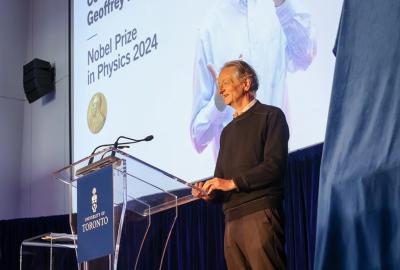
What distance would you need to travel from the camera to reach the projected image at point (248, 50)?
3.62 m

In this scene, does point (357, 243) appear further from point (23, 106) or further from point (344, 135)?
point (23, 106)

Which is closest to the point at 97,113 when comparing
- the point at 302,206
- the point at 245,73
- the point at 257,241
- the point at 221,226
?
the point at 221,226

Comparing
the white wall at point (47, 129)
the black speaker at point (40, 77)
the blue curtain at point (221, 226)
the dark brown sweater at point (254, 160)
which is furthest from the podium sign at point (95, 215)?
the black speaker at point (40, 77)

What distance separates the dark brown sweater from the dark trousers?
35 mm

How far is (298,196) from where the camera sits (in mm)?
4035

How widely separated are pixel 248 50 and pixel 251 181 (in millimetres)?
1741

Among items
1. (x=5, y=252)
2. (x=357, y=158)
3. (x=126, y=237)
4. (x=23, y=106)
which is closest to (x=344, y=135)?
(x=357, y=158)

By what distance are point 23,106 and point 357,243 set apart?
6335 millimetres

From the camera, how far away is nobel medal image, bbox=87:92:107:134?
17.1 feet

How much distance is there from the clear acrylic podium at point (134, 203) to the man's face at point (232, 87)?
41cm

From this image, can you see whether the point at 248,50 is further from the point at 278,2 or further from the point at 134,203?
the point at 134,203

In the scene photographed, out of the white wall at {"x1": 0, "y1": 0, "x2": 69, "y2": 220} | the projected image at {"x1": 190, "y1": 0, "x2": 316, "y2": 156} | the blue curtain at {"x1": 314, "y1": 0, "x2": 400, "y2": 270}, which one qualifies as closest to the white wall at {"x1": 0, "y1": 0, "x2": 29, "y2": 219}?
the white wall at {"x1": 0, "y1": 0, "x2": 69, "y2": 220}

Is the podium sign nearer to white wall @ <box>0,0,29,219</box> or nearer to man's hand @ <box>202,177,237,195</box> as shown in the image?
man's hand @ <box>202,177,237,195</box>

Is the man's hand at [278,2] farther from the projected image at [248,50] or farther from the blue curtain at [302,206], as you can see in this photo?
the blue curtain at [302,206]
